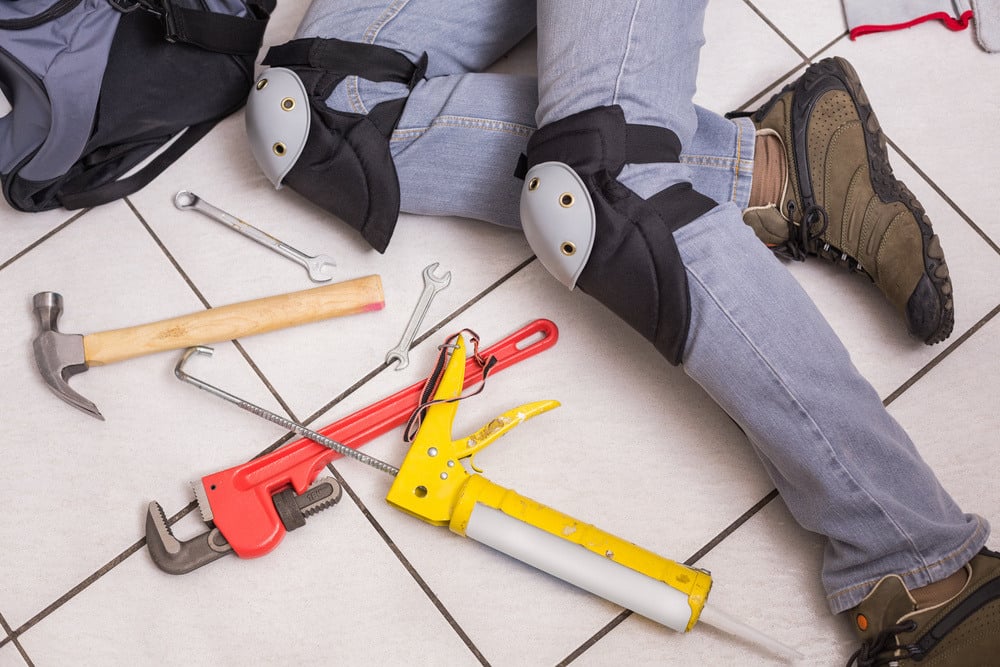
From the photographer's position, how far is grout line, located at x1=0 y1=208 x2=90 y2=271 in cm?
112

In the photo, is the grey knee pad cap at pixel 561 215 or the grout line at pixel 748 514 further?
the grout line at pixel 748 514

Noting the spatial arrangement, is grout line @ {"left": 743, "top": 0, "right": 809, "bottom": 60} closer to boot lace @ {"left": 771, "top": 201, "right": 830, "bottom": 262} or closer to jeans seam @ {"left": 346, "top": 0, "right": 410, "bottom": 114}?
boot lace @ {"left": 771, "top": 201, "right": 830, "bottom": 262}

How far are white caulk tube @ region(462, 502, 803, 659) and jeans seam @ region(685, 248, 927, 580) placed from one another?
0.18 metres

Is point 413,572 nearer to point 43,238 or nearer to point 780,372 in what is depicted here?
point 780,372

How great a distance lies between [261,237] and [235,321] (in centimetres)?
12

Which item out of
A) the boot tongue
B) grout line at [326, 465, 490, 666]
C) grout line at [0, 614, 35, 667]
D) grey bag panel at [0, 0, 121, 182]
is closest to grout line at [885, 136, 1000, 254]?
the boot tongue

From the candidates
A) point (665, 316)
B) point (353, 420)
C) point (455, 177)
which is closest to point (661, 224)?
point (665, 316)

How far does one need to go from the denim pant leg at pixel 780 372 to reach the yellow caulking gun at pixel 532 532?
149 mm

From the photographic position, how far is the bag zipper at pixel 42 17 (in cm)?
94

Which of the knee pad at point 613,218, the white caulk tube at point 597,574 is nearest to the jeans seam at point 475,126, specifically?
the knee pad at point 613,218

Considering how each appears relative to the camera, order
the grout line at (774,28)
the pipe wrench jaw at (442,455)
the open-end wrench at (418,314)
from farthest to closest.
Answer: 1. the grout line at (774,28)
2. the open-end wrench at (418,314)
3. the pipe wrench jaw at (442,455)

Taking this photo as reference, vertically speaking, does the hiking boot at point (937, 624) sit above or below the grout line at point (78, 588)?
above

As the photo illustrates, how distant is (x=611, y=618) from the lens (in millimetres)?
979

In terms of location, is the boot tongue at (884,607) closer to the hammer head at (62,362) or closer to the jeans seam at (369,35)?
the jeans seam at (369,35)
